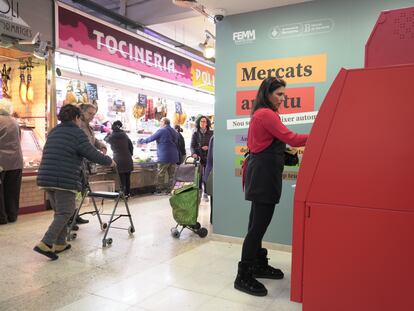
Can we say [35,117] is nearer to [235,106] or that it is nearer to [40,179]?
[40,179]

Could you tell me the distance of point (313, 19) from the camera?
393 cm

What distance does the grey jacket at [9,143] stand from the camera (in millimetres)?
5398

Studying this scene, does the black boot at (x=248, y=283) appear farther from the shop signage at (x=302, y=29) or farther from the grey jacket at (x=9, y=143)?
the grey jacket at (x=9, y=143)

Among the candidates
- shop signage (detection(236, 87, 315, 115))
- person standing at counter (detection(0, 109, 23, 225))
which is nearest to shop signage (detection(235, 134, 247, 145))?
shop signage (detection(236, 87, 315, 115))

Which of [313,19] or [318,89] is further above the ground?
[313,19]

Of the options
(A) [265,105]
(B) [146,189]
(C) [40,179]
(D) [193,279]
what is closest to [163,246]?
(D) [193,279]

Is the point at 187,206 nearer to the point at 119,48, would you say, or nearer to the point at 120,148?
the point at 120,148

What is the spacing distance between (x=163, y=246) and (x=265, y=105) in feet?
7.31

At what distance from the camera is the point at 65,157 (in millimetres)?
3809

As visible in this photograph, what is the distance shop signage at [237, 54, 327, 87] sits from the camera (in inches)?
156

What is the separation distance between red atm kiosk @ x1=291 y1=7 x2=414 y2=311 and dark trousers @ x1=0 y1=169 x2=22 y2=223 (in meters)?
5.07

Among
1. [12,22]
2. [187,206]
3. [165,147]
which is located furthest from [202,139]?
[12,22]

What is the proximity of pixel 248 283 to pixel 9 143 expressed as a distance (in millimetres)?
4140

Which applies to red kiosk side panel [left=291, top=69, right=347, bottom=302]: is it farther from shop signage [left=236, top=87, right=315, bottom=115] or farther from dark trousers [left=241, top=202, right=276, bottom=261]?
shop signage [left=236, top=87, right=315, bottom=115]
